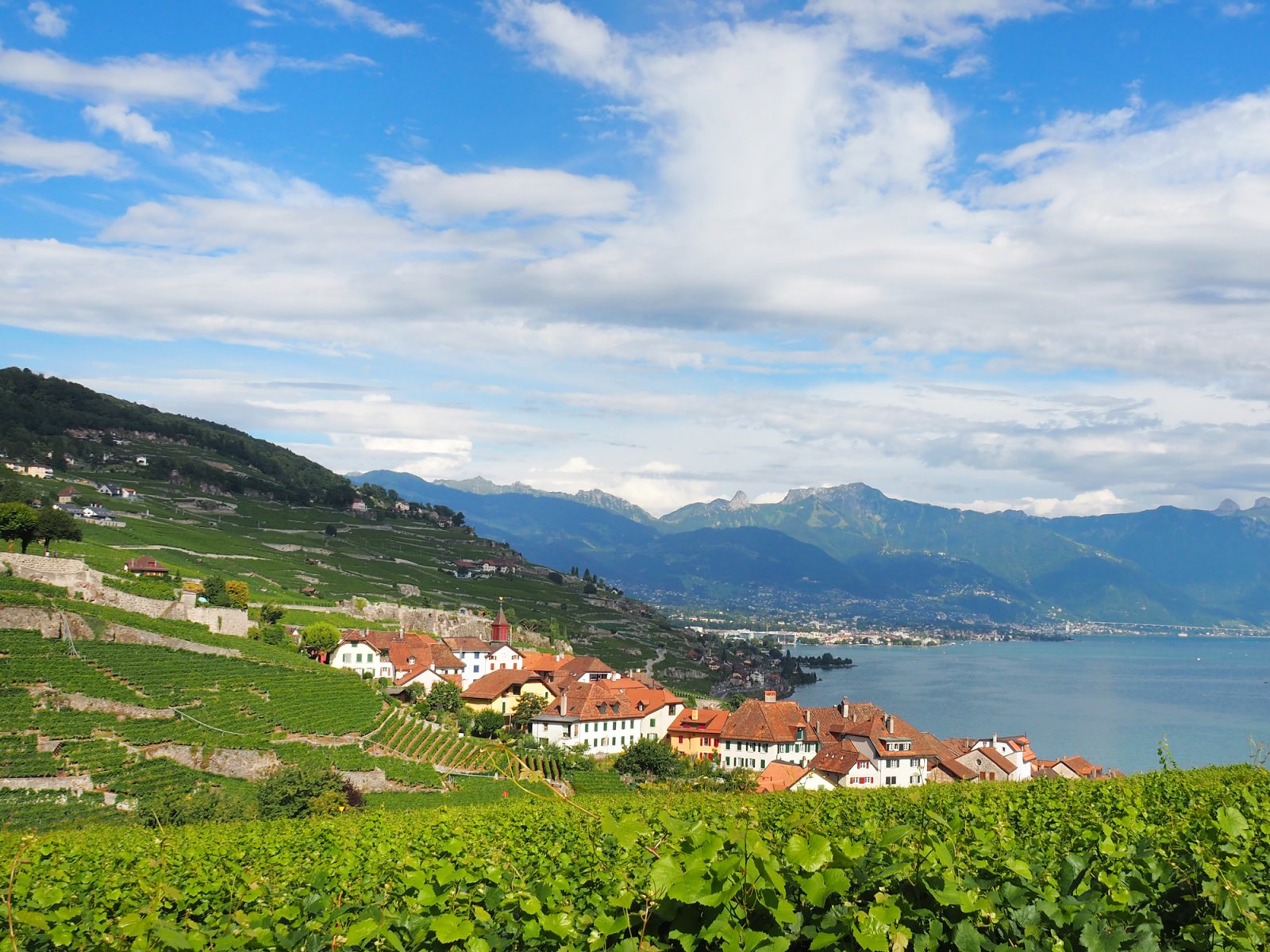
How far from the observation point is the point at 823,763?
172 ft

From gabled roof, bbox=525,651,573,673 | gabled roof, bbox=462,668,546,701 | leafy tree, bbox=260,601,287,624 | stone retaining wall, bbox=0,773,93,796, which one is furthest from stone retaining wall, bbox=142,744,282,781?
gabled roof, bbox=525,651,573,673

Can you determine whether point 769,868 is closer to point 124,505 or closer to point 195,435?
point 124,505

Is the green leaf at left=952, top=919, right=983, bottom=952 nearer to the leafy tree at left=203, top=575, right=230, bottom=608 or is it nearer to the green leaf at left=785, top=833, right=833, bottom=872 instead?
the green leaf at left=785, top=833, right=833, bottom=872

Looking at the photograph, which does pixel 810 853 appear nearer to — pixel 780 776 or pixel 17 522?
pixel 780 776

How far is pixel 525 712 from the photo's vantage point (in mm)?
59750

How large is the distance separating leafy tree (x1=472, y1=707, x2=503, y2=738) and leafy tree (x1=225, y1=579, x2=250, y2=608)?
22405 millimetres

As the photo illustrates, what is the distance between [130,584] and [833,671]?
467ft

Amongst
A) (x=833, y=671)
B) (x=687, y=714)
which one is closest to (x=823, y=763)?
(x=687, y=714)

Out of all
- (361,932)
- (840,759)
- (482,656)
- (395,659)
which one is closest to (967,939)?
(361,932)

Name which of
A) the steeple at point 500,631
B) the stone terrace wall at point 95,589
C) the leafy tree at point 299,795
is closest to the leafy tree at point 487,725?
the stone terrace wall at point 95,589

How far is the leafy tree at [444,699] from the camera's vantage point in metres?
59.2

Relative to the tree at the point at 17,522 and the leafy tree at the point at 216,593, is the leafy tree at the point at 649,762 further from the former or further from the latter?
the tree at the point at 17,522

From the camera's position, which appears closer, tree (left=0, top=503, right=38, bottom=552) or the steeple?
tree (left=0, top=503, right=38, bottom=552)

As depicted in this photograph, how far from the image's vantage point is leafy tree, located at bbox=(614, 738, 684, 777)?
4709 centimetres
